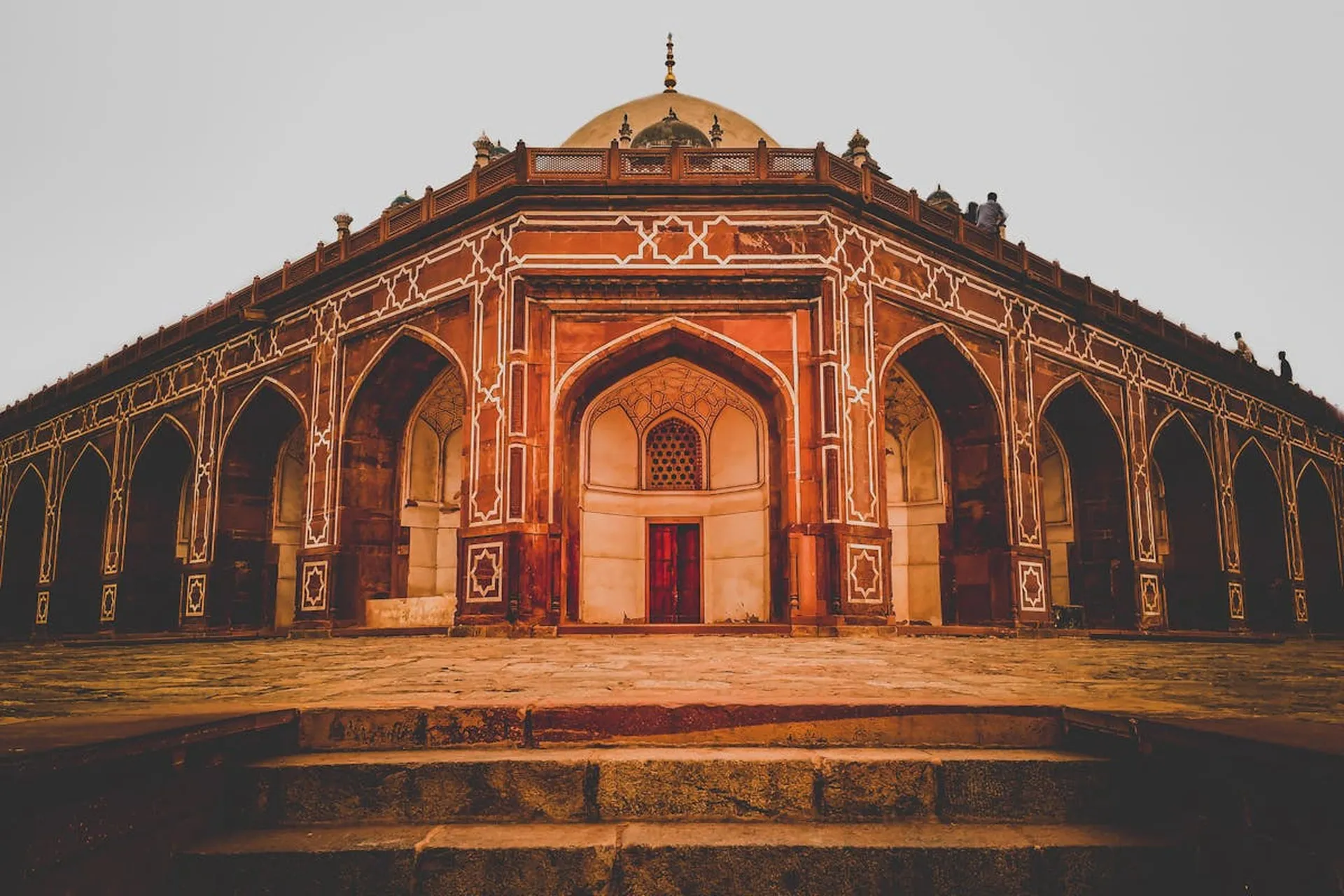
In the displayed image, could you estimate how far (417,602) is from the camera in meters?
12.9

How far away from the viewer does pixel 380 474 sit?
15.1 m

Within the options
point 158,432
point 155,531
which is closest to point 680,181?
point 158,432

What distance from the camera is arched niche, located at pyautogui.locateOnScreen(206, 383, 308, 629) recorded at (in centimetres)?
1675

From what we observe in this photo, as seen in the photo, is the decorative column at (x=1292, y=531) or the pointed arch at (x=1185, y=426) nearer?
the pointed arch at (x=1185, y=426)

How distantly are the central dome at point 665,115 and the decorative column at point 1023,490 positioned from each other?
261 inches

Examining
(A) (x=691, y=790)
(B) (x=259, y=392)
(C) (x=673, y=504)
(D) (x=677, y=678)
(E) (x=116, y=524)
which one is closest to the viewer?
(A) (x=691, y=790)

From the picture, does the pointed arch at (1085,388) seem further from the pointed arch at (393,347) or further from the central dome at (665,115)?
the pointed arch at (393,347)

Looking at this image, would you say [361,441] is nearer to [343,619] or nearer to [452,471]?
[452,471]

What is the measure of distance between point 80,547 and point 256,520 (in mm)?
7496

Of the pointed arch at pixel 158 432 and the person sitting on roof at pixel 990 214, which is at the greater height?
the person sitting on roof at pixel 990 214

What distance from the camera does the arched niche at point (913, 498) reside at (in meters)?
14.9

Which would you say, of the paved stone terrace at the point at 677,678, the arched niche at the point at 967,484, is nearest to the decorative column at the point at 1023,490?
the arched niche at the point at 967,484

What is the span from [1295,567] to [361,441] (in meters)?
19.5

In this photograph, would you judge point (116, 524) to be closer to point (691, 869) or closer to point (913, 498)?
point (913, 498)
